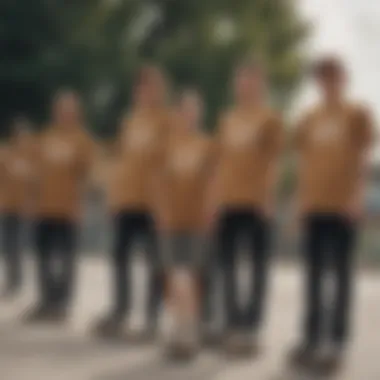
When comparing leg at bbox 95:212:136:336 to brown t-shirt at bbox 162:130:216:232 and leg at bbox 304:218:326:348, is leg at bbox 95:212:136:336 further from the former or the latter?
leg at bbox 304:218:326:348

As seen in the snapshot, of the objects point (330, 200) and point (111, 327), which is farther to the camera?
point (111, 327)

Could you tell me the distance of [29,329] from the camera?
7.29 meters

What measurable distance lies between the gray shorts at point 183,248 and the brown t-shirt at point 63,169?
1.39m

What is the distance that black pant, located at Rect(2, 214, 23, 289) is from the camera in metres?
9.45

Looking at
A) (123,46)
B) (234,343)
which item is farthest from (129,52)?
(234,343)

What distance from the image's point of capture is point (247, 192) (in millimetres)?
6090

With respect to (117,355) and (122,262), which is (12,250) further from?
(117,355)

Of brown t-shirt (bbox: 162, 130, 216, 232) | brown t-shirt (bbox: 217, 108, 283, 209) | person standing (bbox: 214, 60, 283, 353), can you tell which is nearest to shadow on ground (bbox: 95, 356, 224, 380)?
person standing (bbox: 214, 60, 283, 353)

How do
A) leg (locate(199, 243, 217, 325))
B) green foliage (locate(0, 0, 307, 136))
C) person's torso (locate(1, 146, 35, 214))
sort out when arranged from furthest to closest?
person's torso (locate(1, 146, 35, 214)), green foliage (locate(0, 0, 307, 136)), leg (locate(199, 243, 217, 325))

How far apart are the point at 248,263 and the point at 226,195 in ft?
1.46

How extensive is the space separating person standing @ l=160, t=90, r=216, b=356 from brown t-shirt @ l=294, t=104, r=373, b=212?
70cm

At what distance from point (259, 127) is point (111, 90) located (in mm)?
4193

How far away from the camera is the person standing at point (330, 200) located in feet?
18.7

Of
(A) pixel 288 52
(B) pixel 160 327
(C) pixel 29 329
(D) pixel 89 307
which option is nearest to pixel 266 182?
(B) pixel 160 327
